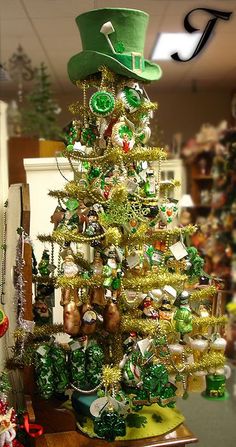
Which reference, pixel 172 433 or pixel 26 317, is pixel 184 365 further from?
pixel 26 317

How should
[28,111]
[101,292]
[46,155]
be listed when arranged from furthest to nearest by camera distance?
1. [28,111]
2. [46,155]
3. [101,292]

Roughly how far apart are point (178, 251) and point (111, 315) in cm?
26

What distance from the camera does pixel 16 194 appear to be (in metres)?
1.38

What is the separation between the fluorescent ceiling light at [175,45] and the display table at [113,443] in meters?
1.02

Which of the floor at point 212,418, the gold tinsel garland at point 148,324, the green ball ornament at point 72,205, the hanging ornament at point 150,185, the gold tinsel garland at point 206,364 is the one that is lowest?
the floor at point 212,418

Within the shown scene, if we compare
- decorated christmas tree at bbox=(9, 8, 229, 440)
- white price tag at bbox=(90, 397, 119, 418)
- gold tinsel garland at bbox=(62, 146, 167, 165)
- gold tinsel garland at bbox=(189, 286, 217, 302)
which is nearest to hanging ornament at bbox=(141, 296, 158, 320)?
decorated christmas tree at bbox=(9, 8, 229, 440)

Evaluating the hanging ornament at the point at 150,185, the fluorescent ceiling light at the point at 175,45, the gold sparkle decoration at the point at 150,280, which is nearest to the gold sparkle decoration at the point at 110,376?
the gold sparkle decoration at the point at 150,280

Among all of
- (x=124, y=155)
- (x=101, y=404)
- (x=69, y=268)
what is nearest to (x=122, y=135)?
(x=124, y=155)

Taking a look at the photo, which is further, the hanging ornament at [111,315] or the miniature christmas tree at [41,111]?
the miniature christmas tree at [41,111]

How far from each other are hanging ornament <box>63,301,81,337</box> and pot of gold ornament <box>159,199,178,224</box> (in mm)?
334

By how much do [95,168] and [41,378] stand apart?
1.84 feet

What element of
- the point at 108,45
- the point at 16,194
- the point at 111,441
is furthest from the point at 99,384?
the point at 108,45

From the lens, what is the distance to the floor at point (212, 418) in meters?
1.61

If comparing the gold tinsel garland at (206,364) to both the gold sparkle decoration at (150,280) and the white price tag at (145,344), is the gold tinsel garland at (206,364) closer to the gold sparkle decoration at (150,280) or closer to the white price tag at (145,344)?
the white price tag at (145,344)
